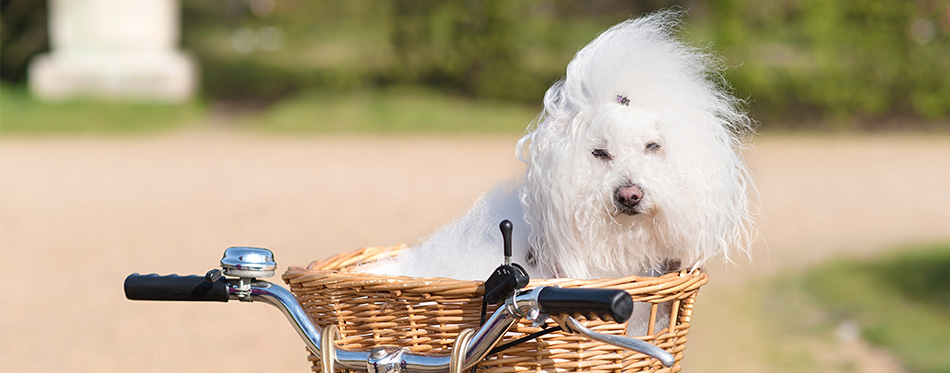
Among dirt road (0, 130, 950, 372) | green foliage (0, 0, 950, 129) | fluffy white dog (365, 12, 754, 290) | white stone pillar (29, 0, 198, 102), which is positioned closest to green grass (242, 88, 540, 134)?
green foliage (0, 0, 950, 129)

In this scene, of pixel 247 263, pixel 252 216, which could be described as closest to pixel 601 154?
pixel 247 263

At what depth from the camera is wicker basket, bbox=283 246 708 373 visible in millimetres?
1867

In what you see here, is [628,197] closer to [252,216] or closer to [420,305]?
[420,305]

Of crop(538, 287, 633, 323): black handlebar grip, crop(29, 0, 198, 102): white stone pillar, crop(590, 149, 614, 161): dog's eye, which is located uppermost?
crop(29, 0, 198, 102): white stone pillar

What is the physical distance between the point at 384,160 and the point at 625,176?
897 cm

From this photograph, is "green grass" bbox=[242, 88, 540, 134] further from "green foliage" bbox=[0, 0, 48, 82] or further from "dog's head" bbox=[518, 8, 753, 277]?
"dog's head" bbox=[518, 8, 753, 277]

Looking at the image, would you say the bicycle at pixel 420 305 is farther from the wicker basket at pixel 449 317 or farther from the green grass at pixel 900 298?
the green grass at pixel 900 298

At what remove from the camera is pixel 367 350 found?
6.49 feet

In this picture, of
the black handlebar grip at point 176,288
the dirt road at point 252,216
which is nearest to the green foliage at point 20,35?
the dirt road at point 252,216

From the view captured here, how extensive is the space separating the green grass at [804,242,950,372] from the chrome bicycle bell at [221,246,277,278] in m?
3.83

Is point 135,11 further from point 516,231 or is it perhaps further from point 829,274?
point 516,231

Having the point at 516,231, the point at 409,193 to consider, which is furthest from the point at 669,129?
the point at 409,193

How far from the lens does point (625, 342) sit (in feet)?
5.37

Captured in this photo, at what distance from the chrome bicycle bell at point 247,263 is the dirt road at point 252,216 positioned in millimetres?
2418
